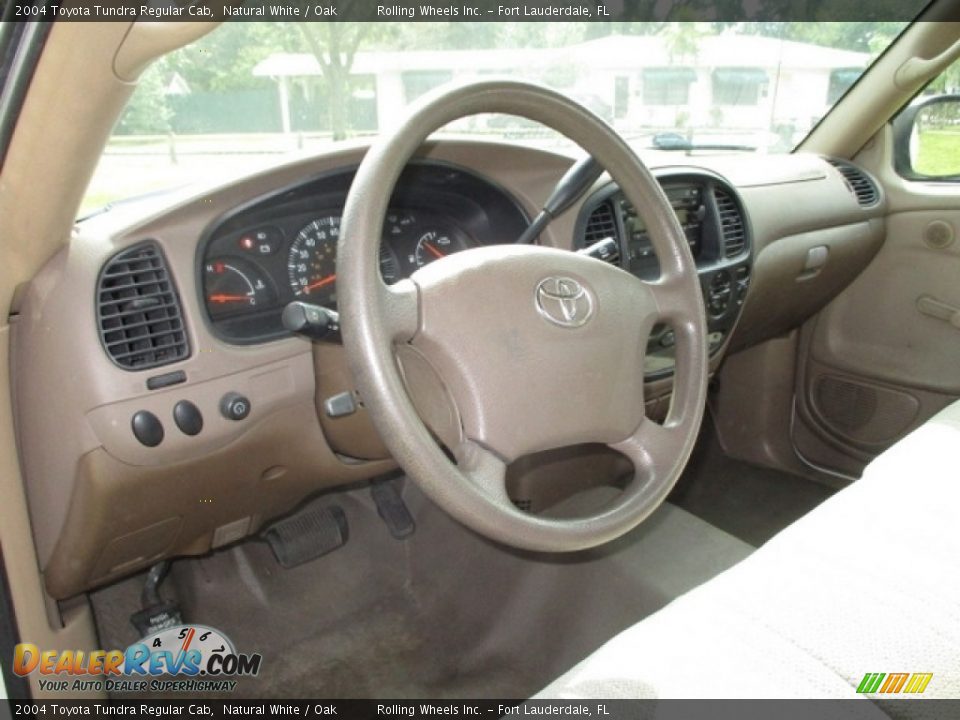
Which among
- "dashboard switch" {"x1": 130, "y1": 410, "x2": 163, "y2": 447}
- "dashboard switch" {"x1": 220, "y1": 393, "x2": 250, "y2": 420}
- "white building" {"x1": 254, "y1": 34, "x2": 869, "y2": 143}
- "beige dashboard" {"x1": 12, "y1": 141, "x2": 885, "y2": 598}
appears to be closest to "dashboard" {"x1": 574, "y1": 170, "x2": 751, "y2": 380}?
"beige dashboard" {"x1": 12, "y1": 141, "x2": 885, "y2": 598}

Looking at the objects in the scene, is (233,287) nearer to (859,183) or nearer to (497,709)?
(497,709)

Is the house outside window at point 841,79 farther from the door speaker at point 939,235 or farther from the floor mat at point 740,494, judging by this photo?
the floor mat at point 740,494

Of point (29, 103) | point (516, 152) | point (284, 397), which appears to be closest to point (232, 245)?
point (284, 397)

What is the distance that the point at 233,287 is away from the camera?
142cm

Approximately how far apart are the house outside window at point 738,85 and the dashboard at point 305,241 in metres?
0.92

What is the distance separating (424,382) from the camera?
111cm

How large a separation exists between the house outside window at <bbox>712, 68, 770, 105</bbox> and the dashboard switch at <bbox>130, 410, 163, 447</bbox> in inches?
69.6

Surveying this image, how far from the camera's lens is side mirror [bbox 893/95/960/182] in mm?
2406

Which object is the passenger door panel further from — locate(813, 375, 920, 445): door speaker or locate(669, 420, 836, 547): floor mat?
locate(669, 420, 836, 547): floor mat

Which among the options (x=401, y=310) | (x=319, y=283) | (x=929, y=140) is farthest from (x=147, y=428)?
(x=929, y=140)

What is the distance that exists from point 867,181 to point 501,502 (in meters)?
2.11

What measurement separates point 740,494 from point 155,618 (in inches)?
70.5

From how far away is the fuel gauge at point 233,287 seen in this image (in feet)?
4.57

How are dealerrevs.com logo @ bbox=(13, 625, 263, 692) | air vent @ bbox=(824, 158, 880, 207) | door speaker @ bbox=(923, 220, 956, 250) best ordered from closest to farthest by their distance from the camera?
dealerrevs.com logo @ bbox=(13, 625, 263, 692) < door speaker @ bbox=(923, 220, 956, 250) < air vent @ bbox=(824, 158, 880, 207)
